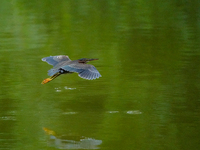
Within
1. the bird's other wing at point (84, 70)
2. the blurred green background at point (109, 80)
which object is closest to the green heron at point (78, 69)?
the bird's other wing at point (84, 70)

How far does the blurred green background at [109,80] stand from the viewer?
232 inches

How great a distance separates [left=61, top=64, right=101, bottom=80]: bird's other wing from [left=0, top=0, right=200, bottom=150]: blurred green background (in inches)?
20.4

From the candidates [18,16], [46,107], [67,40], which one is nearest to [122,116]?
[46,107]

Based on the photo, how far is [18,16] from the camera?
14867 millimetres

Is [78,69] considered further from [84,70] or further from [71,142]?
[71,142]

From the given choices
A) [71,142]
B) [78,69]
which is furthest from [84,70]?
[71,142]

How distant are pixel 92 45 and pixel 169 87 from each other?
356 cm

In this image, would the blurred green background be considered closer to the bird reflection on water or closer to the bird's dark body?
the bird reflection on water

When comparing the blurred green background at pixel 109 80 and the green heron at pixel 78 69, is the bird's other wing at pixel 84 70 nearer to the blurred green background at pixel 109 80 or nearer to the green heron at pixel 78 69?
the green heron at pixel 78 69

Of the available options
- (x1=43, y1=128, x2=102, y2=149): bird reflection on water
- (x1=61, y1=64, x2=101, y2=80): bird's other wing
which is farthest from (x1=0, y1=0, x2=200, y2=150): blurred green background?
(x1=61, y1=64, x2=101, y2=80): bird's other wing

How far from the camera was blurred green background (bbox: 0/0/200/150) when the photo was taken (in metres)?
5.88

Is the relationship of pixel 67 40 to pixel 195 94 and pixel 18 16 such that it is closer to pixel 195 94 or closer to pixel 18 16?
pixel 18 16

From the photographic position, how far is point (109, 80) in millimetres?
8164

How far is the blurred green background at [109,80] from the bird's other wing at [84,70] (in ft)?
1.70
